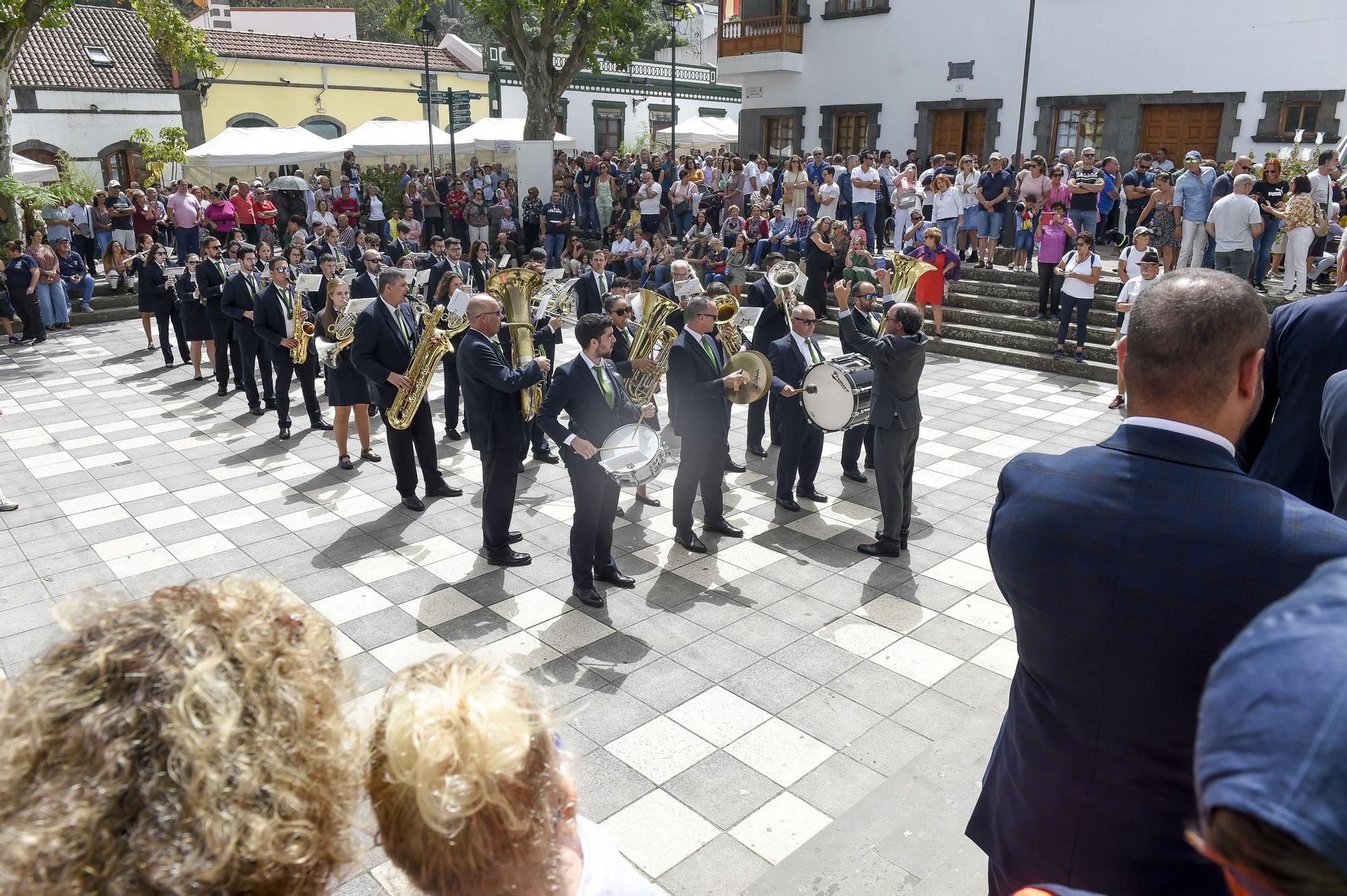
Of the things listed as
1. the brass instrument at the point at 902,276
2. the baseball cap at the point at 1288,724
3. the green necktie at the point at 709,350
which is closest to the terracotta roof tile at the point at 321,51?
the brass instrument at the point at 902,276

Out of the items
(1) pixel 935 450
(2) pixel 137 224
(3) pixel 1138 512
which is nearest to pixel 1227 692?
(3) pixel 1138 512

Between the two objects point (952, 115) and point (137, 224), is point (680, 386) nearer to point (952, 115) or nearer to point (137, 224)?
point (137, 224)

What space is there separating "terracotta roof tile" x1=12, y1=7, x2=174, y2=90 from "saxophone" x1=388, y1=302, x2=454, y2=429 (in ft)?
85.3

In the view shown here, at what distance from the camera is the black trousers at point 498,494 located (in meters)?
6.70

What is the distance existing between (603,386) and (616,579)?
1.32 m

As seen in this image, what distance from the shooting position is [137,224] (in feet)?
62.2

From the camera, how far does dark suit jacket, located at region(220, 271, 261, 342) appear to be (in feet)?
34.4

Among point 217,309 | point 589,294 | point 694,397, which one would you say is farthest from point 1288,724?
point 217,309

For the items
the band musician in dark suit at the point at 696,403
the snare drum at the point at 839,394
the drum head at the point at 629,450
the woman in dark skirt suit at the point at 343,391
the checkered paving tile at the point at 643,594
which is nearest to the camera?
the checkered paving tile at the point at 643,594

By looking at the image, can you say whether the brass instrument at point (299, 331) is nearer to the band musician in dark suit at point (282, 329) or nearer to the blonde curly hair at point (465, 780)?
the band musician in dark suit at point (282, 329)

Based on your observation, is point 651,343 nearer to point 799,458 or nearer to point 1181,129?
point 799,458

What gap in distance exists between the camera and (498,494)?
22.1ft

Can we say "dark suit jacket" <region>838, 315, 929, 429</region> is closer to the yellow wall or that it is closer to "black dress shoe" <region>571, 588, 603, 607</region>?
"black dress shoe" <region>571, 588, 603, 607</region>

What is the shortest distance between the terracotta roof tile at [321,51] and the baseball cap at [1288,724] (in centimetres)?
3420
